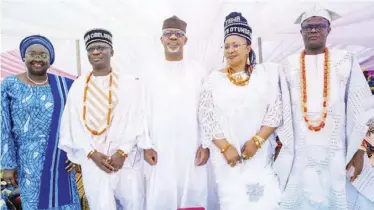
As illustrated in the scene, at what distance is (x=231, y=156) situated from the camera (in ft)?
9.30

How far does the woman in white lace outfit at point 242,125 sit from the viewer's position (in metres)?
2.87

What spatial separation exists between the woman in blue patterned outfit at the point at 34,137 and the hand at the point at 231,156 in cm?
133

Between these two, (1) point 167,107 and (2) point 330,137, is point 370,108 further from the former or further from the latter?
(1) point 167,107

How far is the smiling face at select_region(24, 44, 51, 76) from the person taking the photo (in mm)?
3131

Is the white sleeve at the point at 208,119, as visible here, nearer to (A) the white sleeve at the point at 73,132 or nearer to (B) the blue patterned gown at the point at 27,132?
(A) the white sleeve at the point at 73,132

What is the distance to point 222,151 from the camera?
2877mm

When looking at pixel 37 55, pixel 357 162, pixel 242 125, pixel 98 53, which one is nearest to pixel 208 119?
pixel 242 125

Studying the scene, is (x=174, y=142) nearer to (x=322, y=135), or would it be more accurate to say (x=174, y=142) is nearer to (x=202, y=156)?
(x=202, y=156)

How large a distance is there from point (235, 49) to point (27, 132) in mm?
1756

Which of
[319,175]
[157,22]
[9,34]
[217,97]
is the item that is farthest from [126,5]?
[319,175]

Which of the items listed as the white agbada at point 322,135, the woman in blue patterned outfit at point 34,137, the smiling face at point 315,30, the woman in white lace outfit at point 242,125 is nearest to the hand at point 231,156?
the woman in white lace outfit at point 242,125

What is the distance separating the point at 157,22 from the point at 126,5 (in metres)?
0.36

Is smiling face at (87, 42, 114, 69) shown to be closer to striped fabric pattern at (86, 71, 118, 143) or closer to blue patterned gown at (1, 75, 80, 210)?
striped fabric pattern at (86, 71, 118, 143)

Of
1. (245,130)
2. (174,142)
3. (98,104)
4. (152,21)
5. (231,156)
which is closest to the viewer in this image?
(231,156)
